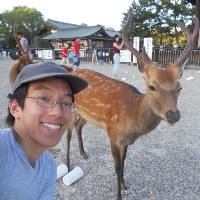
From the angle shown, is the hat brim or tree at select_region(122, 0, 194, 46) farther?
tree at select_region(122, 0, 194, 46)

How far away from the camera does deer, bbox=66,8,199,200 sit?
90.0 inches

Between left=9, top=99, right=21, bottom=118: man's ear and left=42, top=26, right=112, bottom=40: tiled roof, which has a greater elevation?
left=42, top=26, right=112, bottom=40: tiled roof

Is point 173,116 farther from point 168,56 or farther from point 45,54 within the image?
point 45,54

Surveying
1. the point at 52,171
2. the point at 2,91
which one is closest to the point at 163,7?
the point at 2,91

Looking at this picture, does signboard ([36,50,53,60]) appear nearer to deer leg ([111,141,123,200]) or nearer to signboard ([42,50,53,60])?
signboard ([42,50,53,60])

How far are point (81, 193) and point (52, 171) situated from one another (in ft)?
4.91

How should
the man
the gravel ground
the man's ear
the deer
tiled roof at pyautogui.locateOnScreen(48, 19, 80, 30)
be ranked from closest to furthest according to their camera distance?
1. the man
2. the man's ear
3. the deer
4. the gravel ground
5. tiled roof at pyautogui.locateOnScreen(48, 19, 80, 30)

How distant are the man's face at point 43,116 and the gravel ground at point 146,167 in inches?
67.8

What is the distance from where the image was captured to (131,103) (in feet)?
9.24

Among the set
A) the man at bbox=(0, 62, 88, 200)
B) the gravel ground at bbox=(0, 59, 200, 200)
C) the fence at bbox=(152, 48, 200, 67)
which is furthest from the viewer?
the fence at bbox=(152, 48, 200, 67)

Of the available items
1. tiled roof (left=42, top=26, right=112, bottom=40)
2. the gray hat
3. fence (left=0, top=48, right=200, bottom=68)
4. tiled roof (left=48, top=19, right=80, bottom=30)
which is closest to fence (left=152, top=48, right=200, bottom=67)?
fence (left=0, top=48, right=200, bottom=68)

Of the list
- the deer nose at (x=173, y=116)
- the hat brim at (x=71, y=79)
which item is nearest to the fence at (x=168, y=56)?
the deer nose at (x=173, y=116)

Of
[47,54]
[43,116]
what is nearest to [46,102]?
[43,116]

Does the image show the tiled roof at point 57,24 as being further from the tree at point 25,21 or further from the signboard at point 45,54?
the signboard at point 45,54
